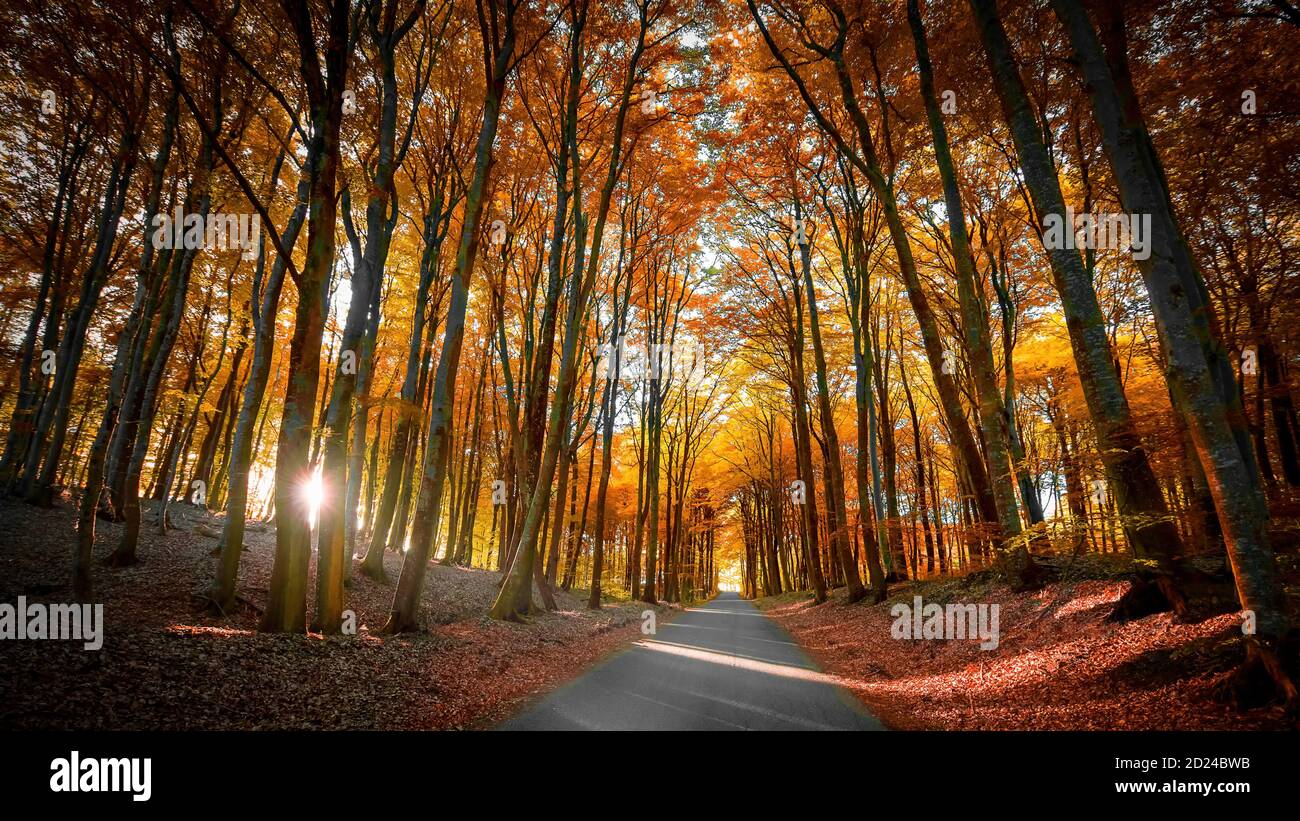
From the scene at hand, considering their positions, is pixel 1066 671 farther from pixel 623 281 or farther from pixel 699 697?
pixel 623 281

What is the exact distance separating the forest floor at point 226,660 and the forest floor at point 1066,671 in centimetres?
457

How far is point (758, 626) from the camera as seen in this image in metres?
15.5

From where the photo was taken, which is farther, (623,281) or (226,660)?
(623,281)

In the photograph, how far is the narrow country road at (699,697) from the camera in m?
4.68

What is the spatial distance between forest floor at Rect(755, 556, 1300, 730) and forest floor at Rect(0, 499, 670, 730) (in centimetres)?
457

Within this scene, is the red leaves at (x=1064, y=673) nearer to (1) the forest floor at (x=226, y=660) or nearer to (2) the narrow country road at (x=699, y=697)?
(2) the narrow country road at (x=699, y=697)

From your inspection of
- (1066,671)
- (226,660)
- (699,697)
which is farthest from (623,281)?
(1066,671)

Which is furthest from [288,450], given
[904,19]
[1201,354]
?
[904,19]

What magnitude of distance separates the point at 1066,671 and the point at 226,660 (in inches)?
339

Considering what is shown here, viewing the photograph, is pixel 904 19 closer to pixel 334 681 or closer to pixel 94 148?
pixel 334 681

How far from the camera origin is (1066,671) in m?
4.95

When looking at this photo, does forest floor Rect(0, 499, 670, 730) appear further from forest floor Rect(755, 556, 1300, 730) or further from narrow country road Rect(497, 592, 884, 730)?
forest floor Rect(755, 556, 1300, 730)

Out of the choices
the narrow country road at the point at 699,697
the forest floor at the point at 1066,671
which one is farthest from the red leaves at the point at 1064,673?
the narrow country road at the point at 699,697
